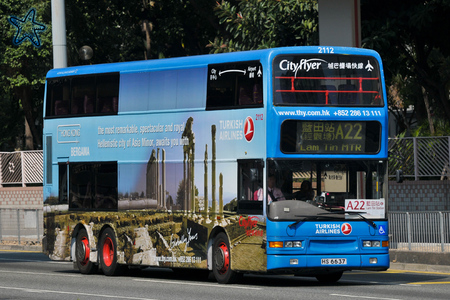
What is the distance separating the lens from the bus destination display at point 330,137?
54.7ft

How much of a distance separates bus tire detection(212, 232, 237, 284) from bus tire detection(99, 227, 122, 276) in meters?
3.31

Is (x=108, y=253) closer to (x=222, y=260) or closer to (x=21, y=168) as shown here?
(x=222, y=260)

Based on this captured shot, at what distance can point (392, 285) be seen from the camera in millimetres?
17375

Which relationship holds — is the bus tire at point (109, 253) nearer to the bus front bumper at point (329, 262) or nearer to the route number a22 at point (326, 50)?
the bus front bumper at point (329, 262)

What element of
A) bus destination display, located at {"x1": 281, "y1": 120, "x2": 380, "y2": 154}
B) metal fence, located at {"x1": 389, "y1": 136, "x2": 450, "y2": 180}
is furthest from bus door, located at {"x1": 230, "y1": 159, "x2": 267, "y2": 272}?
metal fence, located at {"x1": 389, "y1": 136, "x2": 450, "y2": 180}

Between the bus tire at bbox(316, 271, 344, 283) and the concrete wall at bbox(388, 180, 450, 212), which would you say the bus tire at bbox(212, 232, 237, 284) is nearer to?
the bus tire at bbox(316, 271, 344, 283)

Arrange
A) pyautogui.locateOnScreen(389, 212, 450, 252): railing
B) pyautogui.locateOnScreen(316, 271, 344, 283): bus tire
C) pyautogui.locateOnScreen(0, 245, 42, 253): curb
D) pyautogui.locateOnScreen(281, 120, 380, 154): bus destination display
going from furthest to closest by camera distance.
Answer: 1. pyautogui.locateOnScreen(0, 245, 42, 253): curb
2. pyautogui.locateOnScreen(389, 212, 450, 252): railing
3. pyautogui.locateOnScreen(316, 271, 344, 283): bus tire
4. pyautogui.locateOnScreen(281, 120, 380, 154): bus destination display

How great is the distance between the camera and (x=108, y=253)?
20.7 metres

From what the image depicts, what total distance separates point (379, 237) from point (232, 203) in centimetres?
263

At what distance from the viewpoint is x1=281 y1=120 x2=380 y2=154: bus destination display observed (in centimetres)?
1669

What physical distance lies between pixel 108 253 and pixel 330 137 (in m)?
6.19

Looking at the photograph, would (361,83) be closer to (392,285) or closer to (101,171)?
(392,285)

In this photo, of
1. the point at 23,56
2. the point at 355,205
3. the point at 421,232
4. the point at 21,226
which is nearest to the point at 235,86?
the point at 355,205

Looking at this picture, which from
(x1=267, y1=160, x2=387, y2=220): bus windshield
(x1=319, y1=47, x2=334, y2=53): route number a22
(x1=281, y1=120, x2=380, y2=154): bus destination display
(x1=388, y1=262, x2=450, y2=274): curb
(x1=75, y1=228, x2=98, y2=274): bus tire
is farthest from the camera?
(x1=75, y1=228, x2=98, y2=274): bus tire
